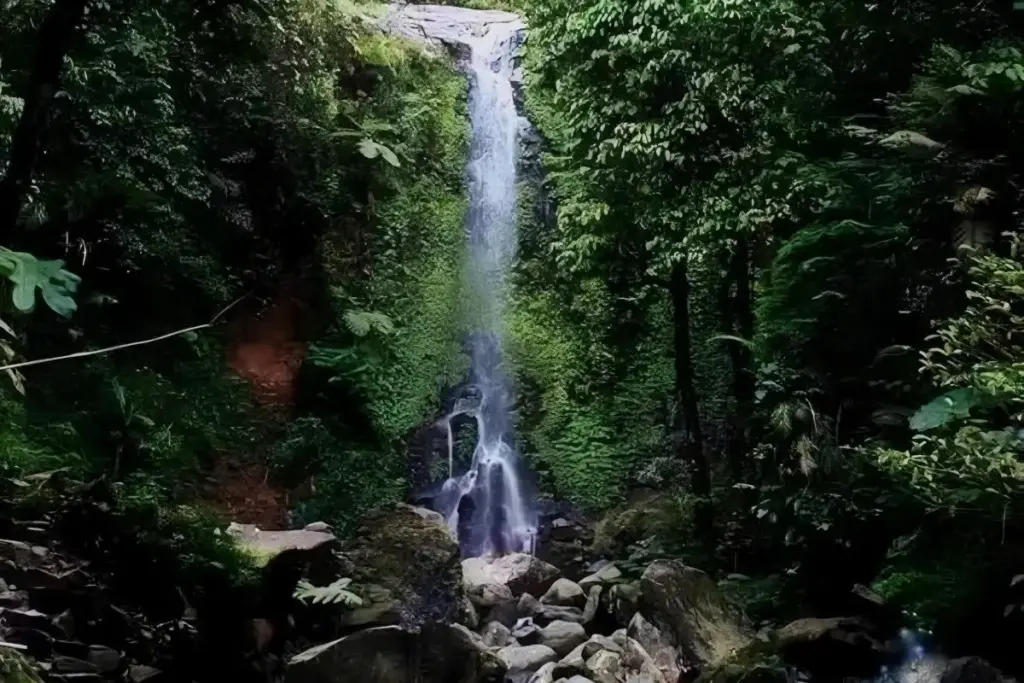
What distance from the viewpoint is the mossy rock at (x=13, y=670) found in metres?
2.62

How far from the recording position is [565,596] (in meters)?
7.79

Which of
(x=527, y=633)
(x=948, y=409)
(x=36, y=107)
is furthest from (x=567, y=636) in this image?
(x=36, y=107)

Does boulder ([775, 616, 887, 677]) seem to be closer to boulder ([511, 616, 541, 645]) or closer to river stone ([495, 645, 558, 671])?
river stone ([495, 645, 558, 671])

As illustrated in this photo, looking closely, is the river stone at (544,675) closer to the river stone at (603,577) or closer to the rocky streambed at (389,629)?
the rocky streambed at (389,629)

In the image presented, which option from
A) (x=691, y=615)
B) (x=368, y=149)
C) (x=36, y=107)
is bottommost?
(x=691, y=615)

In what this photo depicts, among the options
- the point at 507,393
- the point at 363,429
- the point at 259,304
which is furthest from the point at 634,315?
the point at 259,304

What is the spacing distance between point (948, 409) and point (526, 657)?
373 centimetres

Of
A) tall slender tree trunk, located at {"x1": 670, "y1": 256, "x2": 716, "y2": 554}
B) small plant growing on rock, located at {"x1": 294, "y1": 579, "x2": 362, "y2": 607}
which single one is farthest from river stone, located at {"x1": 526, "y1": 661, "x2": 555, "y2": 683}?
tall slender tree trunk, located at {"x1": 670, "y1": 256, "x2": 716, "y2": 554}

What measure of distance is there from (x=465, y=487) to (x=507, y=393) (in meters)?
1.33

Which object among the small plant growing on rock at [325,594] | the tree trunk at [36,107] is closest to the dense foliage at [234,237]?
the tree trunk at [36,107]

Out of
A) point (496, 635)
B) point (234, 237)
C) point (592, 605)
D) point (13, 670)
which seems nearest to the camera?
point (13, 670)

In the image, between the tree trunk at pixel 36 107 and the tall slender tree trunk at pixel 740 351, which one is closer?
the tree trunk at pixel 36 107

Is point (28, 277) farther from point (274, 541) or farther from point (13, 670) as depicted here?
point (274, 541)

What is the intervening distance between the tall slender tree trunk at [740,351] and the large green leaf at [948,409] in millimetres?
3403
